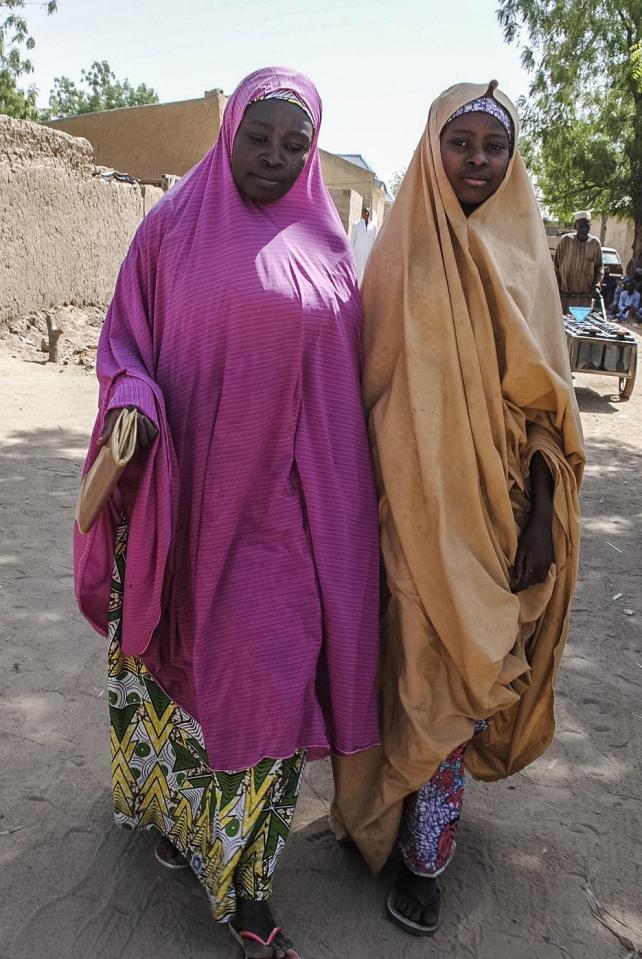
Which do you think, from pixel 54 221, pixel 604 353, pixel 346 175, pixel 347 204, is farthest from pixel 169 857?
pixel 346 175

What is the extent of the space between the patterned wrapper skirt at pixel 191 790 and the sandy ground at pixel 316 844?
0.50ft

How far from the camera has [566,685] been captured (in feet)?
11.0

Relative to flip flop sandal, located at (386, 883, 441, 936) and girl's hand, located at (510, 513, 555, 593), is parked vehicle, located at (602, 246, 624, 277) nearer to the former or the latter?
girl's hand, located at (510, 513, 555, 593)

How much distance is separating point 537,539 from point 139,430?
3.19 feet

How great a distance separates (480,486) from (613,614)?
7.33 feet

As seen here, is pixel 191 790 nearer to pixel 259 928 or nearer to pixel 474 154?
pixel 259 928

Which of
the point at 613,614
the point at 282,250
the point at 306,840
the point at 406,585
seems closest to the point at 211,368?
the point at 282,250

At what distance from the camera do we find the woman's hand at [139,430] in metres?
1.83

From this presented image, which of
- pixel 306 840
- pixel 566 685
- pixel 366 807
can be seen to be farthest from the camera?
pixel 566 685

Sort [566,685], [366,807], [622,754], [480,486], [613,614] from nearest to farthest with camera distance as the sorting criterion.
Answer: [480,486]
[366,807]
[622,754]
[566,685]
[613,614]

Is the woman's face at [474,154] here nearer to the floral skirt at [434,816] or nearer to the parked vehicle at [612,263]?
the floral skirt at [434,816]

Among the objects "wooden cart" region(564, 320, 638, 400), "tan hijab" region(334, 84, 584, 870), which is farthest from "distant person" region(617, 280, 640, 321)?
"tan hijab" region(334, 84, 584, 870)

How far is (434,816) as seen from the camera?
2.19 m

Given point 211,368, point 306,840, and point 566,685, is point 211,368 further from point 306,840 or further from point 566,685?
point 566,685
